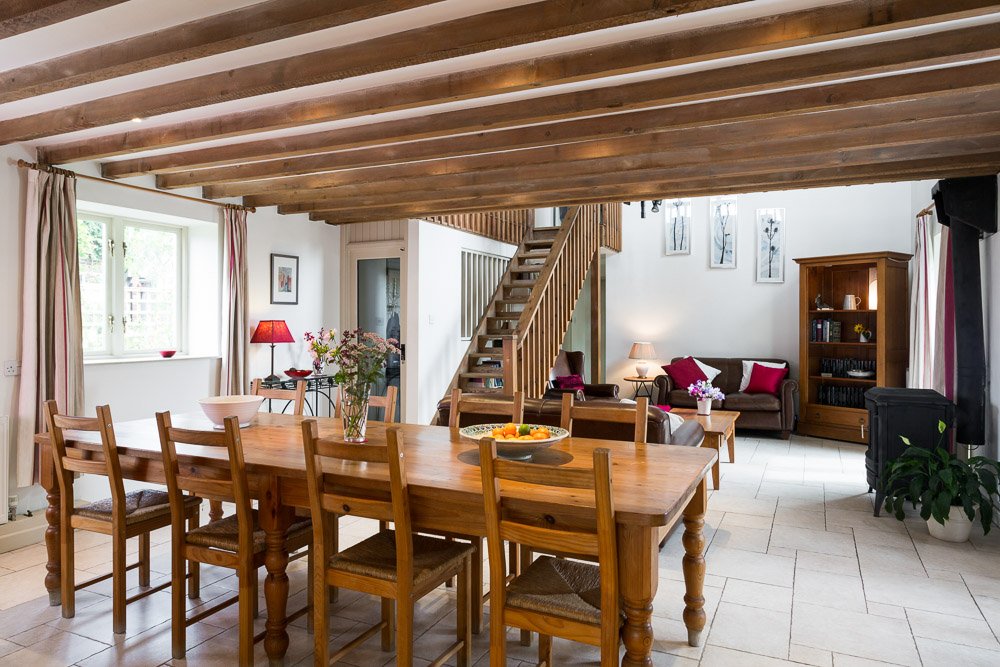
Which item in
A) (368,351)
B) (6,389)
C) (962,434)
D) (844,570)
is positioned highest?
(368,351)

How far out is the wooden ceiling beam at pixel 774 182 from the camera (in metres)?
4.03

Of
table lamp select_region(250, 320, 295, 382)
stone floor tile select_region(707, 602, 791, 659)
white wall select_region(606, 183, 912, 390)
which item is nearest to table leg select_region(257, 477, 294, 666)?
stone floor tile select_region(707, 602, 791, 659)

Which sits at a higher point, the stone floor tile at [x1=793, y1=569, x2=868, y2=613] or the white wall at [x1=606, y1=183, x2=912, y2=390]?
the white wall at [x1=606, y1=183, x2=912, y2=390]

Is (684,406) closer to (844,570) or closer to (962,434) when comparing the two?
(962,434)

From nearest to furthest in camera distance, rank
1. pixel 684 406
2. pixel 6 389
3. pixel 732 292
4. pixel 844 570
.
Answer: pixel 844 570
pixel 6 389
pixel 684 406
pixel 732 292

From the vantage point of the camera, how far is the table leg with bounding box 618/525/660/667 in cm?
187

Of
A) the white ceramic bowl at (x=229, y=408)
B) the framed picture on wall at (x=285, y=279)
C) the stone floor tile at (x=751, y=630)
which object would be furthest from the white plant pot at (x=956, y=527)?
the framed picture on wall at (x=285, y=279)

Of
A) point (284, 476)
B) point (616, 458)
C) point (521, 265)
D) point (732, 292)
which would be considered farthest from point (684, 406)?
point (284, 476)

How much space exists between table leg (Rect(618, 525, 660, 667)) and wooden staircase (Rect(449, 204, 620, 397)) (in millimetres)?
3590

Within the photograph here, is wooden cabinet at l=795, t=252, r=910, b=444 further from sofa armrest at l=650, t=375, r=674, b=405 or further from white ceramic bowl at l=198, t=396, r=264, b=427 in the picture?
white ceramic bowl at l=198, t=396, r=264, b=427

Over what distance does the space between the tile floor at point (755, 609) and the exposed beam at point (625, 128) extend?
2.30m

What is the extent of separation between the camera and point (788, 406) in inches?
291

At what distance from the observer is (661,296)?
8969 mm

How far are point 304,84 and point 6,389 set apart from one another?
2.94 m
